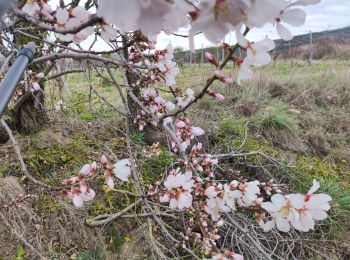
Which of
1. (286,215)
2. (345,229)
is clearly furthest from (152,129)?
(286,215)

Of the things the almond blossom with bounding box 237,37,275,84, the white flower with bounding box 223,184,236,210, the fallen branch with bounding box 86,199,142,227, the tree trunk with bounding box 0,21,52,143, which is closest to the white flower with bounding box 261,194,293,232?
the white flower with bounding box 223,184,236,210

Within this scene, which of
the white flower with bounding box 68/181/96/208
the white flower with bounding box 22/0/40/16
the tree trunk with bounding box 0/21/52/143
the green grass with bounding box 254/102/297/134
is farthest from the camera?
the green grass with bounding box 254/102/297/134

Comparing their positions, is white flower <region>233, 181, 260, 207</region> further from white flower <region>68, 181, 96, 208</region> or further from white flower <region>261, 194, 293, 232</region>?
white flower <region>68, 181, 96, 208</region>

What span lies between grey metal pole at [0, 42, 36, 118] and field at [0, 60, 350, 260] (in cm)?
87

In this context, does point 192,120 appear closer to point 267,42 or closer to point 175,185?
point 175,185

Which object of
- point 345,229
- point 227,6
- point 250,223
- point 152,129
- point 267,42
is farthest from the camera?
point 152,129

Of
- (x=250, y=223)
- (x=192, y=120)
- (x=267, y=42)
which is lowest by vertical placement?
(x=250, y=223)

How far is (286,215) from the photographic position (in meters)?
0.86

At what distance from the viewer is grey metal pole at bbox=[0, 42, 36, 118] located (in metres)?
0.63

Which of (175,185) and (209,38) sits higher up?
(209,38)

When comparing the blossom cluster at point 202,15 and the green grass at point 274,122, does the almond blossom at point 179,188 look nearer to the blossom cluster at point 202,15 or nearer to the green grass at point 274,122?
the blossom cluster at point 202,15

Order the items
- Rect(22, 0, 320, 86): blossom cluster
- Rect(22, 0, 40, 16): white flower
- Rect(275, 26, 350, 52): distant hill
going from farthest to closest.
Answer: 1. Rect(275, 26, 350, 52): distant hill
2. Rect(22, 0, 40, 16): white flower
3. Rect(22, 0, 320, 86): blossom cluster

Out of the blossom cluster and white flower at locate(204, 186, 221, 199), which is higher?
the blossom cluster

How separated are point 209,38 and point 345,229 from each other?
8.49ft
